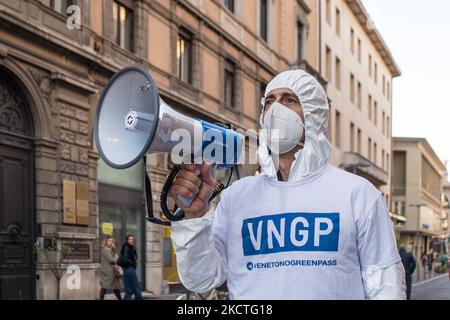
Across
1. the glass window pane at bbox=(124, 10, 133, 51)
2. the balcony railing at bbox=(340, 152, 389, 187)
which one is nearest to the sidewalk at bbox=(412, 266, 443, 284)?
the balcony railing at bbox=(340, 152, 389, 187)

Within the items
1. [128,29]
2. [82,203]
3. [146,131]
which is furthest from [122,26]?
[146,131]

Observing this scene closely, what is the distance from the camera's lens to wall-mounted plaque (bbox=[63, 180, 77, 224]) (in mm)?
13359

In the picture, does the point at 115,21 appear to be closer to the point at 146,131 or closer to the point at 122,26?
the point at 122,26

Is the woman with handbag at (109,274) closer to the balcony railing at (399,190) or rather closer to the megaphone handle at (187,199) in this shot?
the megaphone handle at (187,199)

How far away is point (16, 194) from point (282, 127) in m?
10.8

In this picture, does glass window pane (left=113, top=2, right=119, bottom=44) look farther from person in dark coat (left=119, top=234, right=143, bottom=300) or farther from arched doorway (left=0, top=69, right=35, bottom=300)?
person in dark coat (left=119, top=234, right=143, bottom=300)

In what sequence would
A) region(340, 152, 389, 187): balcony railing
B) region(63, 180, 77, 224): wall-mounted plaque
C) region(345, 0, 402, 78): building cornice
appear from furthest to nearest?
region(345, 0, 402, 78): building cornice, region(340, 152, 389, 187): balcony railing, region(63, 180, 77, 224): wall-mounted plaque

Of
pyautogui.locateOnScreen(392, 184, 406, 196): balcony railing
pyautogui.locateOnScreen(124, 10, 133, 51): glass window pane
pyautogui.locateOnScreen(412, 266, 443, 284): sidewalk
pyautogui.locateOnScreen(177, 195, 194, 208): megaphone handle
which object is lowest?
pyautogui.locateOnScreen(412, 266, 443, 284): sidewalk

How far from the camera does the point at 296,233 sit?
→ 2.38 metres

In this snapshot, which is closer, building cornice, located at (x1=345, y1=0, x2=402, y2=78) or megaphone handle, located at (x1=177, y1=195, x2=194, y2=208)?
megaphone handle, located at (x1=177, y1=195, x2=194, y2=208)

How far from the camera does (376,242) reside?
2350 mm

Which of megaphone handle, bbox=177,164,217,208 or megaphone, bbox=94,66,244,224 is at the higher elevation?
megaphone, bbox=94,66,244,224

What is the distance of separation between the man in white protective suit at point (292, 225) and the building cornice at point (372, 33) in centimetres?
3793

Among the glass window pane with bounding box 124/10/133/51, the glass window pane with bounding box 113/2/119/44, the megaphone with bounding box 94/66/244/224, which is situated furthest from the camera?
the glass window pane with bounding box 124/10/133/51
